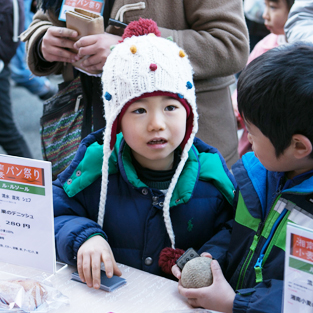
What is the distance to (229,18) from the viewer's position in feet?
4.69

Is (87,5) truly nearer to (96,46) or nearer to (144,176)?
(96,46)

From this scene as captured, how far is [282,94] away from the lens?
879mm

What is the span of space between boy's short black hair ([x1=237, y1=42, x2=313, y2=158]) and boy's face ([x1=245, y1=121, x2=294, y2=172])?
11mm

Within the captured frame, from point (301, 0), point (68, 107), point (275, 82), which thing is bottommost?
point (68, 107)

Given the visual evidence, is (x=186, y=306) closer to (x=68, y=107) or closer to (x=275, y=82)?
(x=275, y=82)

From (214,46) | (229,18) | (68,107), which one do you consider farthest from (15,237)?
(229,18)

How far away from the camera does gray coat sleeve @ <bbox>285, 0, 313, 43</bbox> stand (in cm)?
167

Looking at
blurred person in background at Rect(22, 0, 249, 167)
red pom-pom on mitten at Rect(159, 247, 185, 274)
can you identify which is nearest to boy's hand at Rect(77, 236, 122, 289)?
red pom-pom on mitten at Rect(159, 247, 185, 274)

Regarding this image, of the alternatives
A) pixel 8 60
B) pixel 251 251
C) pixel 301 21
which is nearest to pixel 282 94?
pixel 251 251

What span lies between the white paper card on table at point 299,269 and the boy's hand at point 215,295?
0.19 meters

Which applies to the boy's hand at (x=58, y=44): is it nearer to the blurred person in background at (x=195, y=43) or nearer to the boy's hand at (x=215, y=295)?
the blurred person in background at (x=195, y=43)

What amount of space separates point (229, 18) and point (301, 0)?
0.48 m

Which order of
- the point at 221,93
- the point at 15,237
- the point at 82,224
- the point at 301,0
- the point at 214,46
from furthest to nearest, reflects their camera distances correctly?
the point at 301,0 → the point at 221,93 → the point at 214,46 → the point at 82,224 → the point at 15,237

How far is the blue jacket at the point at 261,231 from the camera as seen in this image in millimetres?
898
